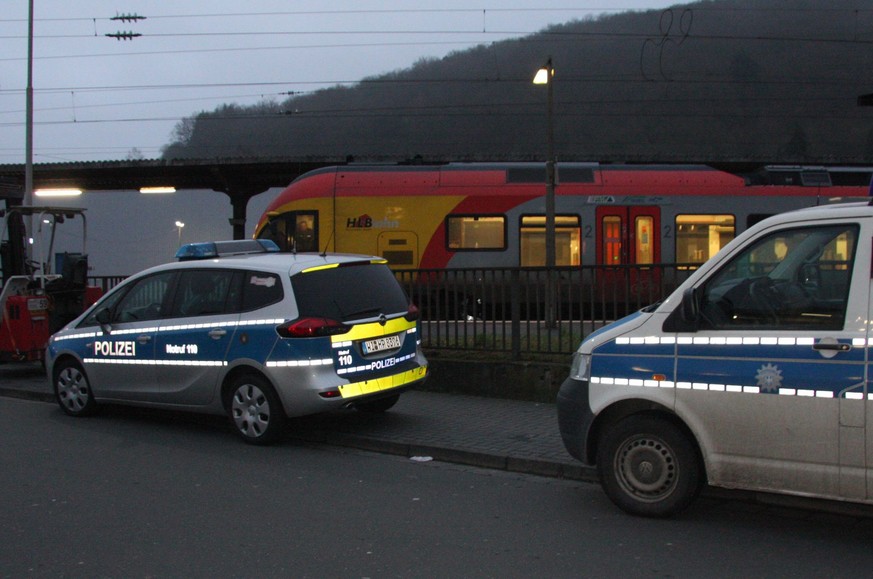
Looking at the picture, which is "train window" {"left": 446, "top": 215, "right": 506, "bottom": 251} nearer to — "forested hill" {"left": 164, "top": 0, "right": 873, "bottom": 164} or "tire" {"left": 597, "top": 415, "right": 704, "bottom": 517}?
"tire" {"left": 597, "top": 415, "right": 704, "bottom": 517}

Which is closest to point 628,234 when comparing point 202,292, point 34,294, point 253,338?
point 34,294

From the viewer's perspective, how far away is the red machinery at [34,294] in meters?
11.7

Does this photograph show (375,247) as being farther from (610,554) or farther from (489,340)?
(610,554)

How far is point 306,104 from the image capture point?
43.0 m

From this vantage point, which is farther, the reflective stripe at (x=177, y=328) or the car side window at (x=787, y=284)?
the reflective stripe at (x=177, y=328)

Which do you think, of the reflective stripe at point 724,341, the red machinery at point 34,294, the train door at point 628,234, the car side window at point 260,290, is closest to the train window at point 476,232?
the train door at point 628,234

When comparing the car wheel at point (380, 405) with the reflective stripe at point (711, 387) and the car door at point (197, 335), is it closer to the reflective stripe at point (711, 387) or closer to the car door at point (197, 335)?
the car door at point (197, 335)

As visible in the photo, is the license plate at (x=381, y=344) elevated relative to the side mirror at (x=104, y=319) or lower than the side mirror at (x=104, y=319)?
lower

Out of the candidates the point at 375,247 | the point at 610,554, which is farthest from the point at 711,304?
the point at 375,247

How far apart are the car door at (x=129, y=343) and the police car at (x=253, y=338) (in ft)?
0.04

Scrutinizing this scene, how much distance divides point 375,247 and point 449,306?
24.6 ft

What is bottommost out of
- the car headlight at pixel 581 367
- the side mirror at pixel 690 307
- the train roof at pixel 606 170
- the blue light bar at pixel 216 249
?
the car headlight at pixel 581 367

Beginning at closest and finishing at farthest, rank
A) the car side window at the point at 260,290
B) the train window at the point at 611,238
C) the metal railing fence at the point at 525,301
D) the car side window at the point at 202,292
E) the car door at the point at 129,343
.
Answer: the car side window at the point at 260,290 → the car side window at the point at 202,292 → the car door at the point at 129,343 → the metal railing fence at the point at 525,301 → the train window at the point at 611,238

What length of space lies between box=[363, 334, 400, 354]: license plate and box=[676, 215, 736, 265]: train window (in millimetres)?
11336
